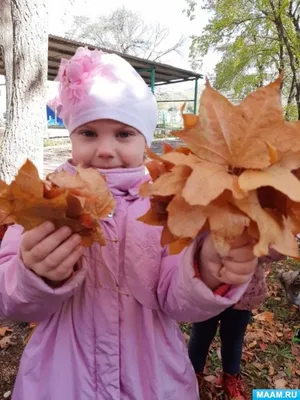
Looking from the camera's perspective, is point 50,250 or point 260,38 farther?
point 260,38

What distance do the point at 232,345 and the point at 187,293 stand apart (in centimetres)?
130

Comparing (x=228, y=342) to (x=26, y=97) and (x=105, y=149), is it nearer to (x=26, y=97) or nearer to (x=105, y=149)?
(x=105, y=149)

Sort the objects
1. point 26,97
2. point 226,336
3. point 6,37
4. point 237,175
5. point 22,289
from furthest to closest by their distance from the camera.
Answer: point 6,37, point 26,97, point 226,336, point 22,289, point 237,175

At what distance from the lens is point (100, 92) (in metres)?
1.19

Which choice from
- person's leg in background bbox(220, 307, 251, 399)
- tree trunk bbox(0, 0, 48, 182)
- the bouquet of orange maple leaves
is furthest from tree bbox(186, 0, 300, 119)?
the bouquet of orange maple leaves

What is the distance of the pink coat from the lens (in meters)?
1.09

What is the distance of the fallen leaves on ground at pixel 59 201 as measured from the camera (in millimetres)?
708

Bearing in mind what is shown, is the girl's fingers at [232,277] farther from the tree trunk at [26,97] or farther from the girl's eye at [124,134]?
the tree trunk at [26,97]

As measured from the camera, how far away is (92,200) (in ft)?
2.53

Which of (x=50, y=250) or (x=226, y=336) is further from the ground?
(x=50, y=250)

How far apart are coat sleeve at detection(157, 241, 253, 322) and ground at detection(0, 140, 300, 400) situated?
5.13 feet

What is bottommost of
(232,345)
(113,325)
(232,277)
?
(232,345)

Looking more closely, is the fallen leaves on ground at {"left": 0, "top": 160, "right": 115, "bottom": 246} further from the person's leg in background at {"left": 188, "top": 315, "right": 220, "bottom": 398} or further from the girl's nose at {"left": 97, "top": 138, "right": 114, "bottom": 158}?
the person's leg in background at {"left": 188, "top": 315, "right": 220, "bottom": 398}

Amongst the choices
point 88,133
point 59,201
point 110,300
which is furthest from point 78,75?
point 110,300
